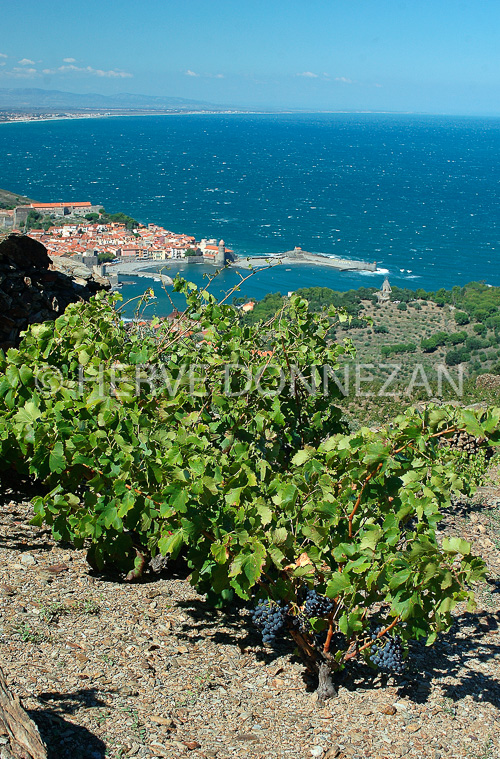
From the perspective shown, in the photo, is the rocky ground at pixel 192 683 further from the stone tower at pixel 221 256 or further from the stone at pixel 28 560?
the stone tower at pixel 221 256

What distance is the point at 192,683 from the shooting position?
3.39 m

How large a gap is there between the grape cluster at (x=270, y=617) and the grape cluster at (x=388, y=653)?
1.54 feet

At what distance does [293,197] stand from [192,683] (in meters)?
99.8

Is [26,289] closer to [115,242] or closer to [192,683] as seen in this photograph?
[192,683]

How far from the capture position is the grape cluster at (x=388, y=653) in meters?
3.35

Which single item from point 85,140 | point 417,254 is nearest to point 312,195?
point 417,254

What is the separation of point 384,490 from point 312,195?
337 feet

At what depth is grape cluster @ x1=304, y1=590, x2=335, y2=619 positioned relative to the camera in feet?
11.1

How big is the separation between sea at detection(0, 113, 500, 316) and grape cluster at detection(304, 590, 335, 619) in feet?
72.6

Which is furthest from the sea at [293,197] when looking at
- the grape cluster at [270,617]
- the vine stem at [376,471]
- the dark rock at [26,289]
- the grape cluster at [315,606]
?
the vine stem at [376,471]

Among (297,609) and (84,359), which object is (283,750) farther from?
(84,359)

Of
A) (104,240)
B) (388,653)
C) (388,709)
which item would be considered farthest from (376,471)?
(104,240)

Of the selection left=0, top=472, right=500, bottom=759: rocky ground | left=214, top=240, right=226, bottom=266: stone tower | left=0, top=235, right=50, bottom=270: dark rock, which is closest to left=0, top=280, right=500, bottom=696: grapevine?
left=0, top=472, right=500, bottom=759: rocky ground

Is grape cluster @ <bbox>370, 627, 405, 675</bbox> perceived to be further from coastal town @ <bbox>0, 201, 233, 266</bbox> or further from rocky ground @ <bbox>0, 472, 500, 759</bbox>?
coastal town @ <bbox>0, 201, 233, 266</bbox>
